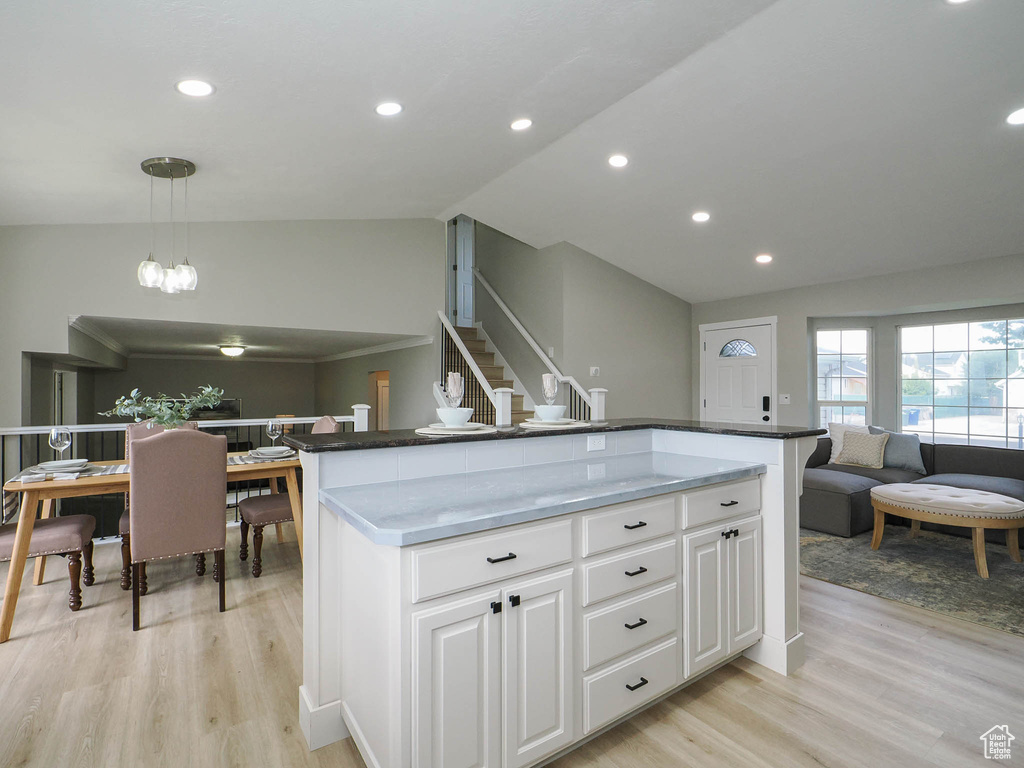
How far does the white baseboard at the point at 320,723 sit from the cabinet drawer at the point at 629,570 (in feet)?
3.17

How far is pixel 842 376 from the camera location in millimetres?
6391

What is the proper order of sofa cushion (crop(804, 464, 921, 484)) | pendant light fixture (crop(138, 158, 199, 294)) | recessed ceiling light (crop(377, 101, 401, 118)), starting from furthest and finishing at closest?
sofa cushion (crop(804, 464, 921, 484))
pendant light fixture (crop(138, 158, 199, 294))
recessed ceiling light (crop(377, 101, 401, 118))

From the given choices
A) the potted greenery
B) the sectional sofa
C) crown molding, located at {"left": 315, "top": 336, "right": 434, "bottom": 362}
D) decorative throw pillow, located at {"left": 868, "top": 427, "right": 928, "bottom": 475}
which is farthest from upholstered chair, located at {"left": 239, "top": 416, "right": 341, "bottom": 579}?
decorative throw pillow, located at {"left": 868, "top": 427, "right": 928, "bottom": 475}

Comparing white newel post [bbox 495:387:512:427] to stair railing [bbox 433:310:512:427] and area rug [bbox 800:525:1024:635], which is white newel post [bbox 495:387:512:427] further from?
stair railing [bbox 433:310:512:427]

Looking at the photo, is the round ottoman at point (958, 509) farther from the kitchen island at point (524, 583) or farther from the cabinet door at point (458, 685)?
the cabinet door at point (458, 685)

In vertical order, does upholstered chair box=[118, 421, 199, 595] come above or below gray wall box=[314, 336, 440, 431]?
below

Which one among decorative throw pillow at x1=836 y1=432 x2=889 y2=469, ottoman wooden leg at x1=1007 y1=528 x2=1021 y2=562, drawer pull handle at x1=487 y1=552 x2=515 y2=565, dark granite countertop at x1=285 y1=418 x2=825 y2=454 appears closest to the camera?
drawer pull handle at x1=487 y1=552 x2=515 y2=565

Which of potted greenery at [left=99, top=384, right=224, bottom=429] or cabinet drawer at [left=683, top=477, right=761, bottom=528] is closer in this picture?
cabinet drawer at [left=683, top=477, right=761, bottom=528]

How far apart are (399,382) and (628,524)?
5.44 m

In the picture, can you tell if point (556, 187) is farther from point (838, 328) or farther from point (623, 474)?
point (838, 328)

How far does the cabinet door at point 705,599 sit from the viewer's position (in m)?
2.08

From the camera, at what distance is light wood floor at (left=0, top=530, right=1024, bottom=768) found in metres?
1.81

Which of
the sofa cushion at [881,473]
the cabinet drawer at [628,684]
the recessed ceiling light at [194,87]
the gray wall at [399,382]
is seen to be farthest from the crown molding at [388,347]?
the cabinet drawer at [628,684]

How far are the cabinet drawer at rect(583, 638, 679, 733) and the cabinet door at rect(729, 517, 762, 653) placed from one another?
0.39 metres
